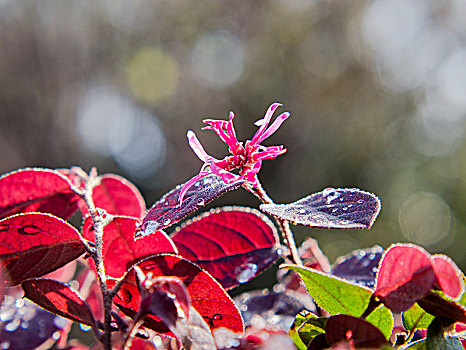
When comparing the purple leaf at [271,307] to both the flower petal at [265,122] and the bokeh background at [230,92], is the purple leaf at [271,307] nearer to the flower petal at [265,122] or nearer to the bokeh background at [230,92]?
the flower petal at [265,122]

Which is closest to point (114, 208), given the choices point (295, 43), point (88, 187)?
point (88, 187)

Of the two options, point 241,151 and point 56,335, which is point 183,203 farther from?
point 56,335

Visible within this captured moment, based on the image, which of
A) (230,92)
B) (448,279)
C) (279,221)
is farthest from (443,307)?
(230,92)

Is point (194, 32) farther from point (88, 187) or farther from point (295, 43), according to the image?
point (88, 187)

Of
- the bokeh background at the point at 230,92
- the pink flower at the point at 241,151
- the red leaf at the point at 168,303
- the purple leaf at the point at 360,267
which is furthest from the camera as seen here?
the bokeh background at the point at 230,92

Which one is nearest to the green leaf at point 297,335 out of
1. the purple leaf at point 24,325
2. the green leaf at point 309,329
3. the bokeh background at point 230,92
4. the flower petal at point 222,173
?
the green leaf at point 309,329

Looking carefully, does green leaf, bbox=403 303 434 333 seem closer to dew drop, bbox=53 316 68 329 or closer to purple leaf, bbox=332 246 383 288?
purple leaf, bbox=332 246 383 288
